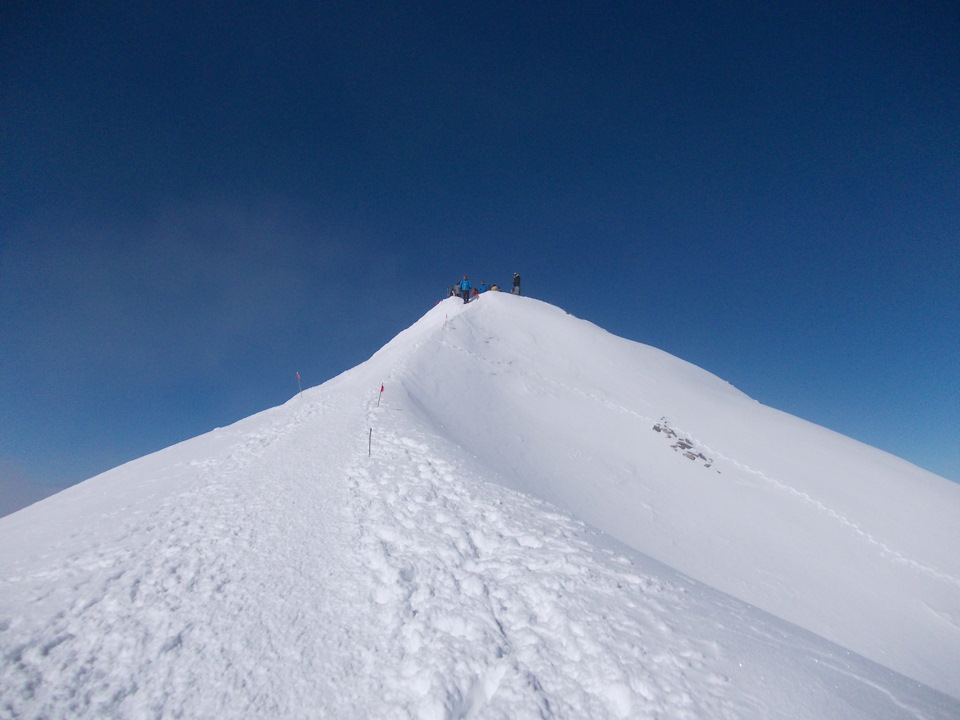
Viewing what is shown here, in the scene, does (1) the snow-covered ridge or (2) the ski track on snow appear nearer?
(2) the ski track on snow

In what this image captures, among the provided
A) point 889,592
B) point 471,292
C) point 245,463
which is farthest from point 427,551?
point 471,292

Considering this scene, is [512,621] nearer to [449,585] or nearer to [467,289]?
[449,585]

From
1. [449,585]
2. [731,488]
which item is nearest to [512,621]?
[449,585]

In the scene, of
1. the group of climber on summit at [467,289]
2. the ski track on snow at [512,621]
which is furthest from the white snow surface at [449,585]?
the group of climber on summit at [467,289]

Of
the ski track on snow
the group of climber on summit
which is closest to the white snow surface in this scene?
the ski track on snow

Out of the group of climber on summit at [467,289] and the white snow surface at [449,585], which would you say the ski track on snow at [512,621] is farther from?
the group of climber on summit at [467,289]

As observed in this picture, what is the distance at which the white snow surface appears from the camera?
461 cm

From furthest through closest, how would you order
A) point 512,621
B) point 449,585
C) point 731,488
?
point 731,488
point 449,585
point 512,621

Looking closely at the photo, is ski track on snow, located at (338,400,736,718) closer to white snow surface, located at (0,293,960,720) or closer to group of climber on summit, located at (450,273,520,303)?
white snow surface, located at (0,293,960,720)

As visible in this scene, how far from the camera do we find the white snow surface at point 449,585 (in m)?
4.61

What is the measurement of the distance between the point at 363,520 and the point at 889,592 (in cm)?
1595

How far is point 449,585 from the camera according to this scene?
20.9ft

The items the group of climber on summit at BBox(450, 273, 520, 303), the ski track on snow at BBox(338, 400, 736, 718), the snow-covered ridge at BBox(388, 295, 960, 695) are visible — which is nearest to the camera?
the ski track on snow at BBox(338, 400, 736, 718)

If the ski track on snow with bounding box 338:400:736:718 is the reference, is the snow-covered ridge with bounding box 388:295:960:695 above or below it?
above
